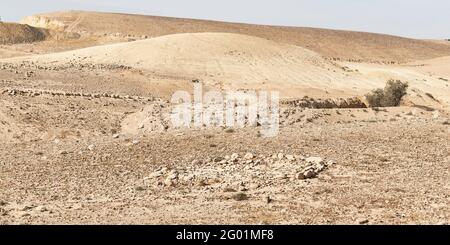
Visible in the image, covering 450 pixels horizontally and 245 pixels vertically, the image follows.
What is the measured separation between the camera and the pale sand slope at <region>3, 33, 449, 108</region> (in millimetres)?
36547

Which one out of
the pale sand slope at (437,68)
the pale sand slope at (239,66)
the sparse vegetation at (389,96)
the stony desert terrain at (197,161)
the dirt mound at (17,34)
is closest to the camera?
the stony desert terrain at (197,161)

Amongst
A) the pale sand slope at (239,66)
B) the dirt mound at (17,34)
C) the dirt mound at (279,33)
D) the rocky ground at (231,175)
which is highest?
the dirt mound at (279,33)

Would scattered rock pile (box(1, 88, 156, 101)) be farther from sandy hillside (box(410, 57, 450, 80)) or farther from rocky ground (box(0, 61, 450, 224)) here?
sandy hillside (box(410, 57, 450, 80))

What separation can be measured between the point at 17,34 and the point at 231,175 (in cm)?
5672

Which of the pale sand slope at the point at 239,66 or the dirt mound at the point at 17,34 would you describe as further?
the dirt mound at the point at 17,34

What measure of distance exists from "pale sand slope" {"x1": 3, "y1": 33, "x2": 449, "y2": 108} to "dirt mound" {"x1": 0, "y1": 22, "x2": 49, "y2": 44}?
20.9m

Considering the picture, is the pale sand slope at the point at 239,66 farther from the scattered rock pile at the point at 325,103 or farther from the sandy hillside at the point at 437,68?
the sandy hillside at the point at 437,68

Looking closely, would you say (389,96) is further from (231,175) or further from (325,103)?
(231,175)

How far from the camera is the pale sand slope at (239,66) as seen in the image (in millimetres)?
36547

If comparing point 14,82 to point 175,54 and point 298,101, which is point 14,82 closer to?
point 298,101

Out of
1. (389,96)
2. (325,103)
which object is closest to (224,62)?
(325,103)

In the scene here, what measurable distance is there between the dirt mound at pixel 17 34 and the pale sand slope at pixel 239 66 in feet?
68.7

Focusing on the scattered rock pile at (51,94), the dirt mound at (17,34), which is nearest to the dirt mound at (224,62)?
the scattered rock pile at (51,94)
